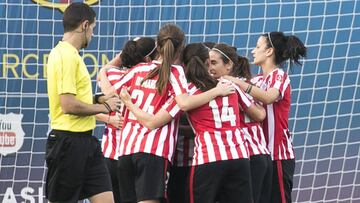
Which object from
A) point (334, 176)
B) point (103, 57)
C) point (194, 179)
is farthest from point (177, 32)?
point (334, 176)

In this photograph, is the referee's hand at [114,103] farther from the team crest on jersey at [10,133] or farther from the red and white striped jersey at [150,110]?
the team crest on jersey at [10,133]

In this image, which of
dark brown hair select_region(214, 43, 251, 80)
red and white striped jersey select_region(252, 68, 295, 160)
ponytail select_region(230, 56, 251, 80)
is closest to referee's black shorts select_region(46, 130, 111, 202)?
dark brown hair select_region(214, 43, 251, 80)

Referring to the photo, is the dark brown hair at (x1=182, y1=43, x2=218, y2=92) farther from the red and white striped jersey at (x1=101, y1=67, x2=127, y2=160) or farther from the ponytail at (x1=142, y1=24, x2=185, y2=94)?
the red and white striped jersey at (x1=101, y1=67, x2=127, y2=160)

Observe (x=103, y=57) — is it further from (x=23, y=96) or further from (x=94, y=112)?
(x=94, y=112)

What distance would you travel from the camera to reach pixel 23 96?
7.32 meters

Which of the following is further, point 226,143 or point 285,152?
point 285,152

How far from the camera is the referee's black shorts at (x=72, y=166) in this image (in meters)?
5.23

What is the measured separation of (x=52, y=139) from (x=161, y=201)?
762 mm

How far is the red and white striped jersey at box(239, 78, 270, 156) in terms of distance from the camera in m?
5.81

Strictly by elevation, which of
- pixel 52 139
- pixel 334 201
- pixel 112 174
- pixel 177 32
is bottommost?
pixel 334 201

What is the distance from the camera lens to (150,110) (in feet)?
17.7

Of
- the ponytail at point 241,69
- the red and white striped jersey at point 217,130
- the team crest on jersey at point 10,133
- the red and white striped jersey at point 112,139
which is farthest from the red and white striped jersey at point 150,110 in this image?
the team crest on jersey at point 10,133

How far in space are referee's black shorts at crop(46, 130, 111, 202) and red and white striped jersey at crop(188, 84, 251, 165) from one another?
2.02 ft

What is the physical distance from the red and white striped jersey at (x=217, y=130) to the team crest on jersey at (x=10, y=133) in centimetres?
239
